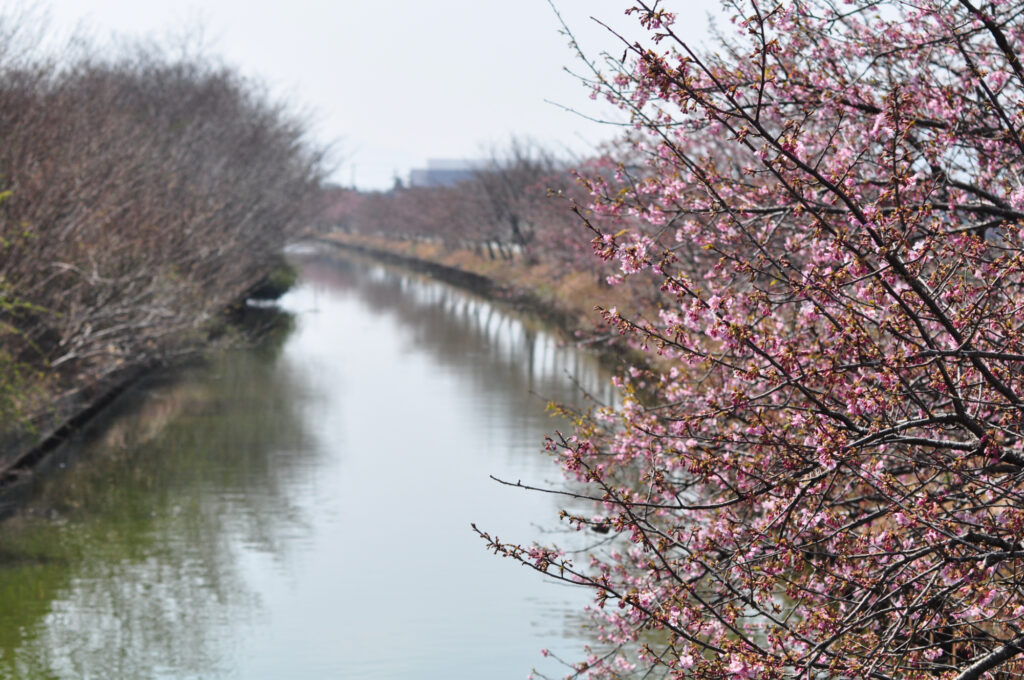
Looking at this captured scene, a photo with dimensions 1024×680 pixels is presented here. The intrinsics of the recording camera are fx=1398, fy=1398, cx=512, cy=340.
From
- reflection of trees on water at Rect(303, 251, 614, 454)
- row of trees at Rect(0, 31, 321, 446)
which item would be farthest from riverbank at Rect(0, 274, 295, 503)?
reflection of trees on water at Rect(303, 251, 614, 454)

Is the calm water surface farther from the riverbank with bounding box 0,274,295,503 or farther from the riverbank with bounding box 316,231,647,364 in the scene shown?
the riverbank with bounding box 316,231,647,364

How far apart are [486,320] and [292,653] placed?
36.5 m

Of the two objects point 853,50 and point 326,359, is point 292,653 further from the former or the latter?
point 326,359

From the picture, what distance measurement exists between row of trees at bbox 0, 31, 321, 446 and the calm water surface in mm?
1654

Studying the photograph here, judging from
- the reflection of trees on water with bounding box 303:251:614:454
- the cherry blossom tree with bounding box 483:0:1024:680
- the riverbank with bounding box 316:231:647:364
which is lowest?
the reflection of trees on water with bounding box 303:251:614:454

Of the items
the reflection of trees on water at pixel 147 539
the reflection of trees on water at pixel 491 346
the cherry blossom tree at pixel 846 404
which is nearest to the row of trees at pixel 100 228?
the reflection of trees on water at pixel 147 539

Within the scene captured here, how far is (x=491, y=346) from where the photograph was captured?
3947 cm

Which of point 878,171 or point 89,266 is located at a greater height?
point 878,171

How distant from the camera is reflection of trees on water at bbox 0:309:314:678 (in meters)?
12.5

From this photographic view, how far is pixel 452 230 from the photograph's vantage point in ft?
304

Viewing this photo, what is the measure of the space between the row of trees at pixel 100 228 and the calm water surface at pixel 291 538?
165cm

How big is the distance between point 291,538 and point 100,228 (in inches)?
375

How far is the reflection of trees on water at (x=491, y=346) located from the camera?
29.7 m

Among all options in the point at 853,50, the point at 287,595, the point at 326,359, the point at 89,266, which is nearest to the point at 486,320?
the point at 326,359
